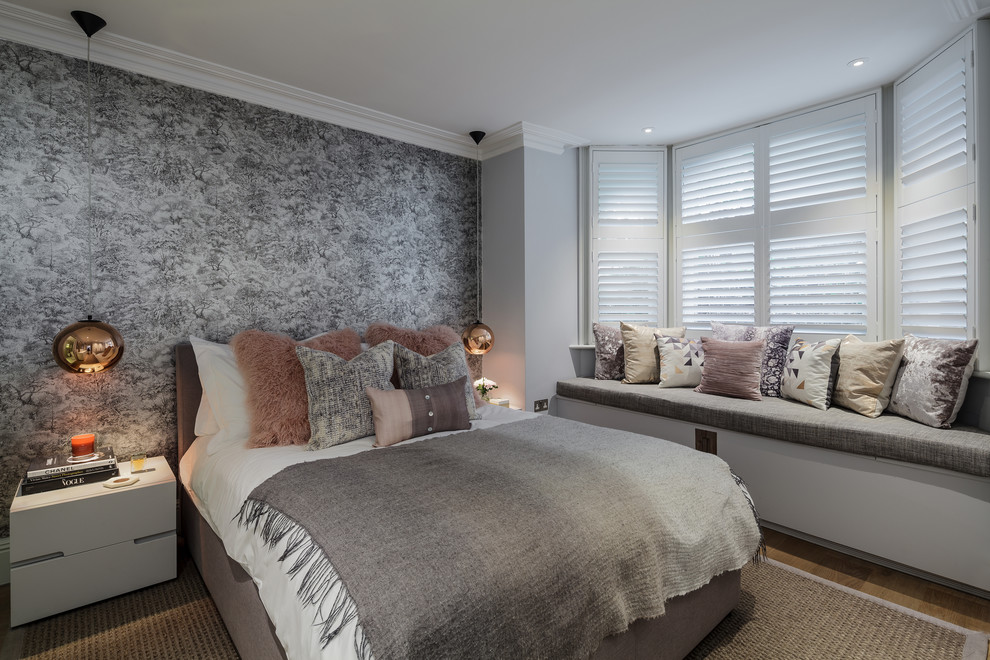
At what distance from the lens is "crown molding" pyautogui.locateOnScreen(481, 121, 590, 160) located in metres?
3.64

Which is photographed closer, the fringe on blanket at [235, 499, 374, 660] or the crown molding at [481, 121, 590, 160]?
the fringe on blanket at [235, 499, 374, 660]

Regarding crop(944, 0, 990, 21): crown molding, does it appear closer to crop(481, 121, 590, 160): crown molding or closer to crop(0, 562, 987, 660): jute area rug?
crop(481, 121, 590, 160): crown molding

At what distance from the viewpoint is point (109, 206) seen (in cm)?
245

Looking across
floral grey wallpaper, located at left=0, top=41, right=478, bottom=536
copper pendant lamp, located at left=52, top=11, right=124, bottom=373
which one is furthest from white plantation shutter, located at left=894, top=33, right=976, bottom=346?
copper pendant lamp, located at left=52, top=11, right=124, bottom=373

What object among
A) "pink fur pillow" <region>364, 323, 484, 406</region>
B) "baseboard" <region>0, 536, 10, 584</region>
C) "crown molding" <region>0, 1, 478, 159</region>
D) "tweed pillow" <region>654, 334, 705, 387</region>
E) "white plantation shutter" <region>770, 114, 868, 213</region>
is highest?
"crown molding" <region>0, 1, 478, 159</region>

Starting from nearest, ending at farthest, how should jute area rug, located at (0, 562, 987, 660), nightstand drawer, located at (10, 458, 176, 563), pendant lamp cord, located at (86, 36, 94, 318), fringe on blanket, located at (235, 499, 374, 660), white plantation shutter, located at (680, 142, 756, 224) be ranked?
fringe on blanket, located at (235, 499, 374, 660) < jute area rug, located at (0, 562, 987, 660) < nightstand drawer, located at (10, 458, 176, 563) < pendant lamp cord, located at (86, 36, 94, 318) < white plantation shutter, located at (680, 142, 756, 224)

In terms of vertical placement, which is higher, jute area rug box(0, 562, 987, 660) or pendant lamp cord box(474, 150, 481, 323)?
pendant lamp cord box(474, 150, 481, 323)

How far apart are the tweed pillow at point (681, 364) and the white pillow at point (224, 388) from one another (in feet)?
8.74

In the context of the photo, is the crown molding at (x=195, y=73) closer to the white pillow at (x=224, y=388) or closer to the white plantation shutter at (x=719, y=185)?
the white pillow at (x=224, y=388)

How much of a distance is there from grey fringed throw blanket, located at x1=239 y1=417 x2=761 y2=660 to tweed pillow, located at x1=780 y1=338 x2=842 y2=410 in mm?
1334

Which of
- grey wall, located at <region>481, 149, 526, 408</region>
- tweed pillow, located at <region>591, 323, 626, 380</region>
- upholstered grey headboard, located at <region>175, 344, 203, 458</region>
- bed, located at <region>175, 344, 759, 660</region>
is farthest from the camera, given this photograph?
tweed pillow, located at <region>591, 323, 626, 380</region>

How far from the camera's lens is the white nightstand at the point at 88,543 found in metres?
1.95

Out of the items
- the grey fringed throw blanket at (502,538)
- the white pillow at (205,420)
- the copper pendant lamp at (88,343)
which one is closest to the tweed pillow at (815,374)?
the grey fringed throw blanket at (502,538)

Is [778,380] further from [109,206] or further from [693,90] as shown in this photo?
[109,206]
